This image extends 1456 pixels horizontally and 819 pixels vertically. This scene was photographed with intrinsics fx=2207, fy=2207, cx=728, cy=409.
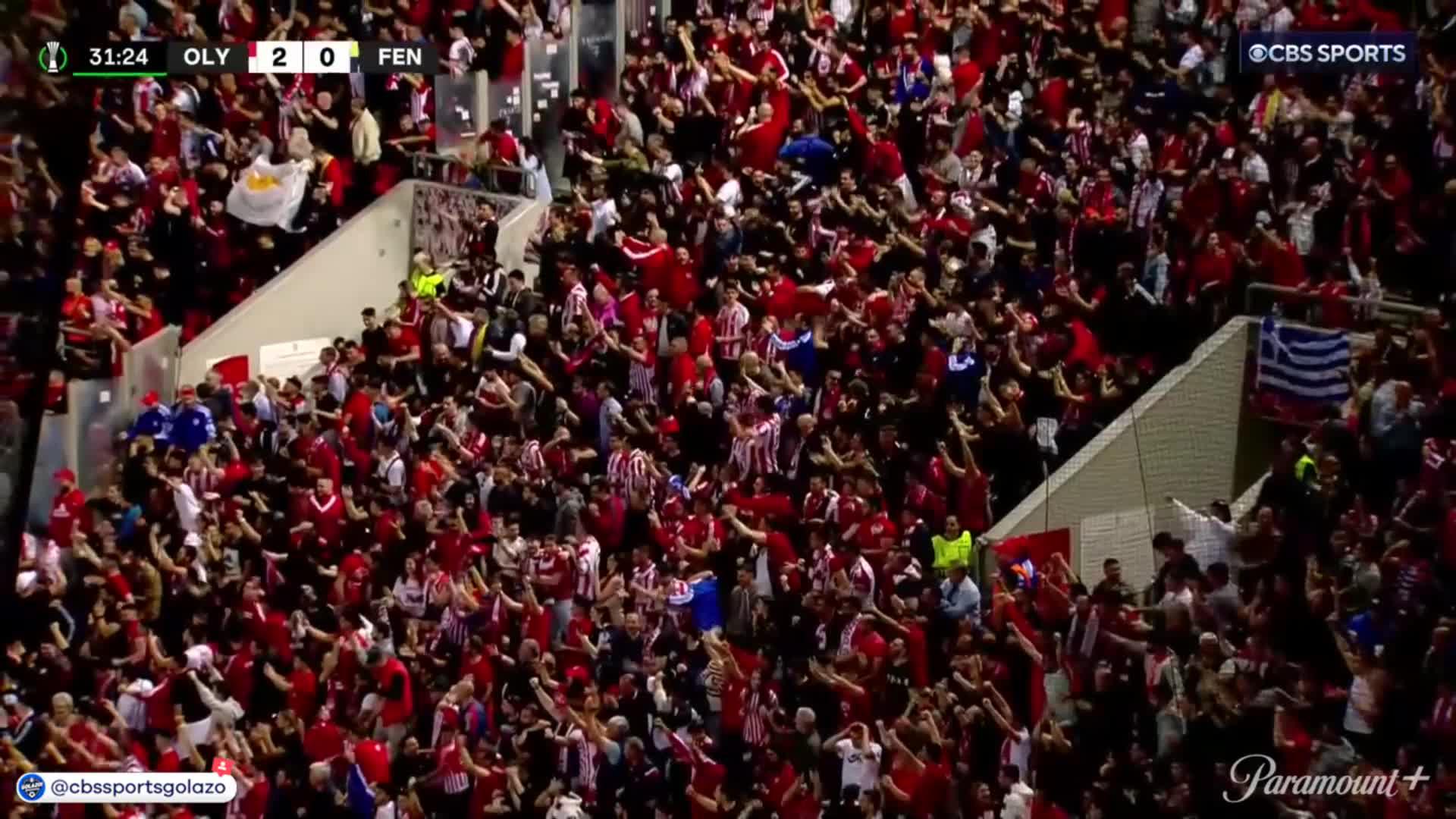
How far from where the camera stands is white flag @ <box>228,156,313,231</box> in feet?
65.1

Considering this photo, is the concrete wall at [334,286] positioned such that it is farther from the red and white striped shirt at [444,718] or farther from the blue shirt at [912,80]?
the red and white striped shirt at [444,718]

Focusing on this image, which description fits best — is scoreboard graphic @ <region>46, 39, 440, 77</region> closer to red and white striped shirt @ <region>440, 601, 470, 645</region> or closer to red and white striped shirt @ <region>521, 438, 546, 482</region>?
red and white striped shirt @ <region>521, 438, 546, 482</region>

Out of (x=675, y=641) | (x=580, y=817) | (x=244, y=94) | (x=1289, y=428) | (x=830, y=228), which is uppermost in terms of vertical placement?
(x=244, y=94)

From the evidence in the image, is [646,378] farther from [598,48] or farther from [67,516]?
[598,48]

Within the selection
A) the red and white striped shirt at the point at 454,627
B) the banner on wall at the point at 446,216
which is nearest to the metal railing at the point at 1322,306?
the red and white striped shirt at the point at 454,627

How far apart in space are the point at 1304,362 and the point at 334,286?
9.65 metres

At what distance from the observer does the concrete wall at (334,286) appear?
19562 mm

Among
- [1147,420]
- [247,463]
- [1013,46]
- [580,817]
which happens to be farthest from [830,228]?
[580,817]

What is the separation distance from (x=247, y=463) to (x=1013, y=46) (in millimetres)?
7159

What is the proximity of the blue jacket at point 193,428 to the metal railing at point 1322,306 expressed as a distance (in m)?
8.12

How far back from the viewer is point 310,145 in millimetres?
20031

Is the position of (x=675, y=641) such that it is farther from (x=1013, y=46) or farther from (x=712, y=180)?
(x=1013, y=46)

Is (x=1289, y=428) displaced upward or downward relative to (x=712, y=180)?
downward

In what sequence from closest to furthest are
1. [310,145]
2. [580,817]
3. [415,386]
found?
[580,817], [415,386], [310,145]
